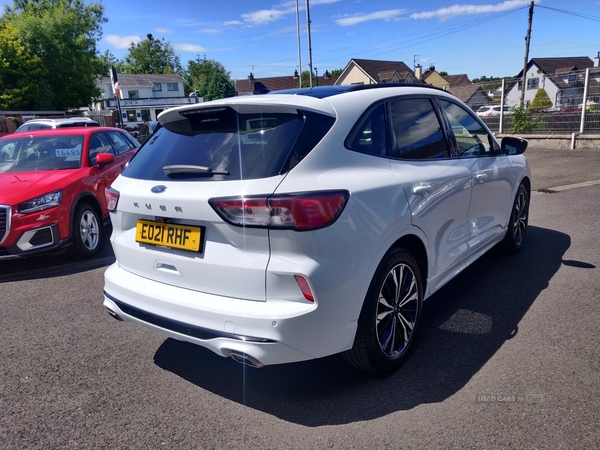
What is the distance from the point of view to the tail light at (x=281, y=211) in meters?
2.36

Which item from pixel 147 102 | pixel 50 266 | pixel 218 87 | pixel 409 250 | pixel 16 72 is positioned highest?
pixel 218 87

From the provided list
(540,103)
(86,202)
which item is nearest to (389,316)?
(86,202)

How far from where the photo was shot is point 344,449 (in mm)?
2371

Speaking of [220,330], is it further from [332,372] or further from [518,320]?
[518,320]

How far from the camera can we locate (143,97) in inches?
3086

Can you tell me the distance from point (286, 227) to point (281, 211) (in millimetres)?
84

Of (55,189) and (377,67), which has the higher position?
(377,67)

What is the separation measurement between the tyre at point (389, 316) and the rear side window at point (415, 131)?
2.42 ft

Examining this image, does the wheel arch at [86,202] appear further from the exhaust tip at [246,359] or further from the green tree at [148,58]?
the green tree at [148,58]

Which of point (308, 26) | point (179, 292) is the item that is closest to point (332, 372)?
point (179, 292)

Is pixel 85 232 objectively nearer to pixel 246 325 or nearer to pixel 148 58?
pixel 246 325

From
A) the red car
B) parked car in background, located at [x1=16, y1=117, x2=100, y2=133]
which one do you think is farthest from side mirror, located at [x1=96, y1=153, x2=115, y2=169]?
parked car in background, located at [x1=16, y1=117, x2=100, y2=133]

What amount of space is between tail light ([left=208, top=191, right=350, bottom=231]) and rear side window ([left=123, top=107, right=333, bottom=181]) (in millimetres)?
161

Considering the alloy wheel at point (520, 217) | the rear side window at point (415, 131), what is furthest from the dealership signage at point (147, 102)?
the rear side window at point (415, 131)
